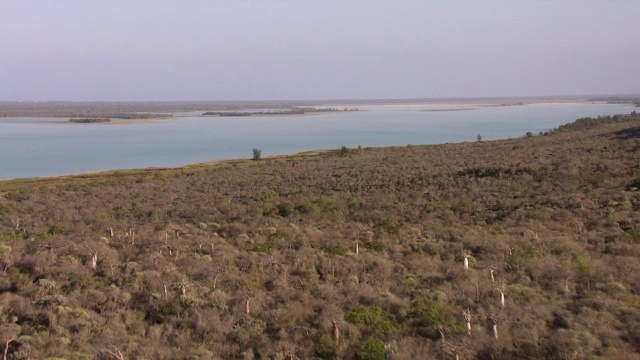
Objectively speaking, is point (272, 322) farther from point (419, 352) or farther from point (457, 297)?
point (457, 297)

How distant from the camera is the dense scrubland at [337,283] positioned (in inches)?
315

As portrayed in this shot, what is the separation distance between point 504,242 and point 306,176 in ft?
77.6

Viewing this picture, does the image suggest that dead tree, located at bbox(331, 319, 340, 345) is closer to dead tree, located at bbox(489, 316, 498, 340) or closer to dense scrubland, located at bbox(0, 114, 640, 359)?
dense scrubland, located at bbox(0, 114, 640, 359)

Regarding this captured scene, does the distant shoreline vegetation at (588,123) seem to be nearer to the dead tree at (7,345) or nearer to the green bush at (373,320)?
→ the green bush at (373,320)

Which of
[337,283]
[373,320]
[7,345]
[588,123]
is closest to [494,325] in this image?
[373,320]

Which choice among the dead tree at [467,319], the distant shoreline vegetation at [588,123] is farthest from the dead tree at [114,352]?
the distant shoreline vegetation at [588,123]

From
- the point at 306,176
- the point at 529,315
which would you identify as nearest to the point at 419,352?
the point at 529,315

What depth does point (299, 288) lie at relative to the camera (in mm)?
10945

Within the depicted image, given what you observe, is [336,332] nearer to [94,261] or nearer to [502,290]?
[502,290]

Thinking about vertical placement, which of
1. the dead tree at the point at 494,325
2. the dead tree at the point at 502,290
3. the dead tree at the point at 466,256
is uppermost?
the dead tree at the point at 494,325

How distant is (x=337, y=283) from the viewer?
37.3ft

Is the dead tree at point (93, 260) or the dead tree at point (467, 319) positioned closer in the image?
the dead tree at point (467, 319)

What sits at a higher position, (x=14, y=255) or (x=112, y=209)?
(x=14, y=255)

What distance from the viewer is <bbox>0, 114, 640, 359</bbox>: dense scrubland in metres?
8.01
